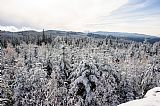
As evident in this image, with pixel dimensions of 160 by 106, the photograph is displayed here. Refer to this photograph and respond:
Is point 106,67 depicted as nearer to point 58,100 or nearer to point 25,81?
point 58,100

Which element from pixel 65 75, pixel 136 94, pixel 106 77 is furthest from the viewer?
pixel 136 94

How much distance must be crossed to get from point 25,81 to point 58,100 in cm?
586

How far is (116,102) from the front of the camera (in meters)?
28.1

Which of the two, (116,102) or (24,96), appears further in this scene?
(24,96)

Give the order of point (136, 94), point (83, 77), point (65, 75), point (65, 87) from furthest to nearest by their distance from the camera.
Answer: point (136, 94) < point (65, 75) < point (65, 87) < point (83, 77)

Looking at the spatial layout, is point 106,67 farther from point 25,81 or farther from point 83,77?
point 25,81

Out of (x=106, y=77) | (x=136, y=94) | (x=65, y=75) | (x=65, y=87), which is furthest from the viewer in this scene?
(x=136, y=94)

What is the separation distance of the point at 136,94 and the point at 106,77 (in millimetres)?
8937

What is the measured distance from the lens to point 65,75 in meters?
31.4

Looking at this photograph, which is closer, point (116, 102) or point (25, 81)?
point (116, 102)

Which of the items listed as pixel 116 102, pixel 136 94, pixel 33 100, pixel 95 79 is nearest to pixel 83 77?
pixel 95 79

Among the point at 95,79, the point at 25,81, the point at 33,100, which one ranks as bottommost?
the point at 33,100

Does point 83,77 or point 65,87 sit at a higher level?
point 83,77

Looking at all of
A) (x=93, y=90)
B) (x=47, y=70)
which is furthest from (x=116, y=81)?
(x=47, y=70)
